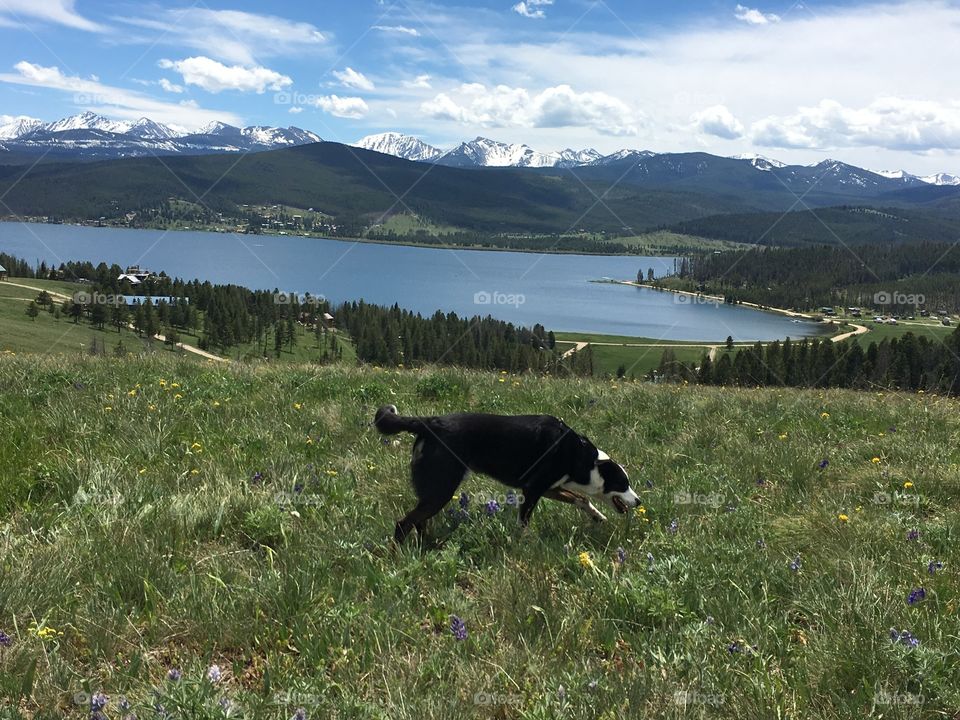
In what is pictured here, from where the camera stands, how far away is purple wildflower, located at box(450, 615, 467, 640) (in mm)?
4023

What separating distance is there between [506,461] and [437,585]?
1.45 metres

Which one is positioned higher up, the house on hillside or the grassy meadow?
the house on hillside

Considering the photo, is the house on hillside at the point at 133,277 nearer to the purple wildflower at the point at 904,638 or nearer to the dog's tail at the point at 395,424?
the dog's tail at the point at 395,424

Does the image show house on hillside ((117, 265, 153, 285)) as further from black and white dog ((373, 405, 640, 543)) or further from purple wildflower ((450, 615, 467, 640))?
purple wildflower ((450, 615, 467, 640))

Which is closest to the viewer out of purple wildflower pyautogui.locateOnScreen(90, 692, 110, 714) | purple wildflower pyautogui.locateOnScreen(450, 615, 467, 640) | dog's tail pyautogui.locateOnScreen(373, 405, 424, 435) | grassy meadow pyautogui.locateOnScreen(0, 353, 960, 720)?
purple wildflower pyautogui.locateOnScreen(90, 692, 110, 714)

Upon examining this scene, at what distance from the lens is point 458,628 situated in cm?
406

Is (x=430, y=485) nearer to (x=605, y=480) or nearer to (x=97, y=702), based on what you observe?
(x=605, y=480)

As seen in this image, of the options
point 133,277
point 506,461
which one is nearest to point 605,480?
point 506,461

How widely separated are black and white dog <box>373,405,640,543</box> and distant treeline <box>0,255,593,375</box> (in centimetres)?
10750

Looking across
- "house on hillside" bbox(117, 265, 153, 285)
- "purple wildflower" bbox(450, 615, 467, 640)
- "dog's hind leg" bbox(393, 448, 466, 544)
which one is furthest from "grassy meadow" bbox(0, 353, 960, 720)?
"house on hillside" bbox(117, 265, 153, 285)

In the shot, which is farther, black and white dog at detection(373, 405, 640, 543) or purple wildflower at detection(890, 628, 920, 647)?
black and white dog at detection(373, 405, 640, 543)

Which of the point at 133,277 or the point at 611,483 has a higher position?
the point at 133,277

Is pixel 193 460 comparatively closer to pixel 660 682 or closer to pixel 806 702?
pixel 660 682

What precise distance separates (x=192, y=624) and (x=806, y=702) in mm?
3693
